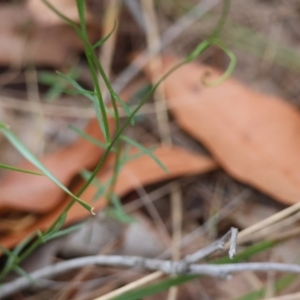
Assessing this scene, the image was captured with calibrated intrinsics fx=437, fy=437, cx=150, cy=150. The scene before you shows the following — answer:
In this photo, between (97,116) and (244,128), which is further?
(244,128)

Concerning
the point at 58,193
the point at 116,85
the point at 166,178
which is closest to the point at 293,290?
the point at 166,178

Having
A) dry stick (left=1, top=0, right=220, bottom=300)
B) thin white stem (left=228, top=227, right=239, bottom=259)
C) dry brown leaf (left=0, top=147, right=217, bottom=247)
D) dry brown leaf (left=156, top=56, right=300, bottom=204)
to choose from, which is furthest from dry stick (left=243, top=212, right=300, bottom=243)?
dry stick (left=1, top=0, right=220, bottom=300)

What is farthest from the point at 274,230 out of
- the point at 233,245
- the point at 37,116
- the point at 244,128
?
the point at 37,116

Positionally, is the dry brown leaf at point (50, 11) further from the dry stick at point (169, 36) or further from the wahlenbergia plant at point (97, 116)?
the wahlenbergia plant at point (97, 116)

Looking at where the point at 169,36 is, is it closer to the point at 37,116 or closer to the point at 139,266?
the point at 37,116

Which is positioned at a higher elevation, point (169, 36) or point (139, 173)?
point (169, 36)

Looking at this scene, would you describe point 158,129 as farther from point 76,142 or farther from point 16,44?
point 16,44

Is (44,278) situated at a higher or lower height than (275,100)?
lower
